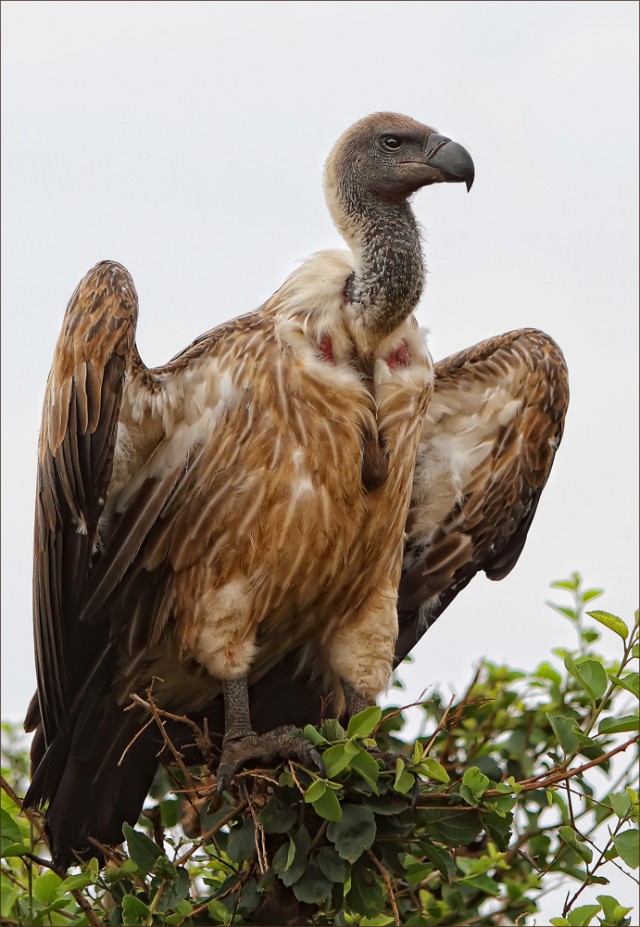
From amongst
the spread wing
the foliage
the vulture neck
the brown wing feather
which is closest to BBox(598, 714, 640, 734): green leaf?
the foliage

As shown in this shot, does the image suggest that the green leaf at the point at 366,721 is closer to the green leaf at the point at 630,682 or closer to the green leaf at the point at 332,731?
the green leaf at the point at 332,731

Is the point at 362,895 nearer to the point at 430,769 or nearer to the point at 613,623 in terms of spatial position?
the point at 430,769

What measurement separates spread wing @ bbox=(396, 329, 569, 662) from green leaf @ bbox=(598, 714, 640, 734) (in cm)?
204

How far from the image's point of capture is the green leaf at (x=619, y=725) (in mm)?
3969

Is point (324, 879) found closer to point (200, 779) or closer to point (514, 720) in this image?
point (200, 779)

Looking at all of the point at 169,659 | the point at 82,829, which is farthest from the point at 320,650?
the point at 82,829

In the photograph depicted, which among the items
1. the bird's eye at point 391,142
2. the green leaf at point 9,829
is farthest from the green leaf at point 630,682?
the bird's eye at point 391,142

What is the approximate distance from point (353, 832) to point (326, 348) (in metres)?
1.84

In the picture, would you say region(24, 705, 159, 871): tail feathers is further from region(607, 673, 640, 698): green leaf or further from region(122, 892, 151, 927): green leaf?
region(607, 673, 640, 698): green leaf

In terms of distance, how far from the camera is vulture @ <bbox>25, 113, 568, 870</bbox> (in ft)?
16.1


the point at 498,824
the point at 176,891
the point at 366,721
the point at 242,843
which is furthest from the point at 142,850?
the point at 498,824

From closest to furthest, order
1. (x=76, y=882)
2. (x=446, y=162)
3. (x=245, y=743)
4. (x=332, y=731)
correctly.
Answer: (x=76, y=882)
(x=332, y=731)
(x=245, y=743)
(x=446, y=162)

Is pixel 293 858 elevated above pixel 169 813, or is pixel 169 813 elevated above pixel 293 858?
pixel 293 858

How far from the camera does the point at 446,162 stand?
17.0ft
